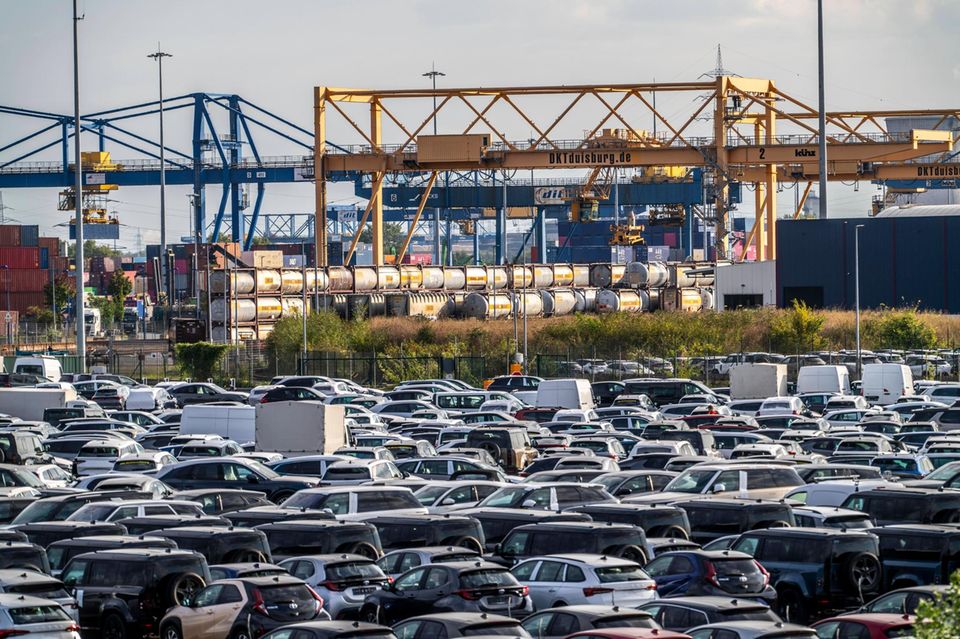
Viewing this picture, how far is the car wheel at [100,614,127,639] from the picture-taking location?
17.6m

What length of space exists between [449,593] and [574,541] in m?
2.73

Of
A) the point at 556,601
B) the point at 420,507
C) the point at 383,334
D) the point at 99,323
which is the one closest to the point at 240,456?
the point at 420,507

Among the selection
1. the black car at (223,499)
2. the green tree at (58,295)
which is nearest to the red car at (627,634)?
the black car at (223,499)

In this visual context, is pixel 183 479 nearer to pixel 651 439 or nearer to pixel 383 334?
pixel 651 439

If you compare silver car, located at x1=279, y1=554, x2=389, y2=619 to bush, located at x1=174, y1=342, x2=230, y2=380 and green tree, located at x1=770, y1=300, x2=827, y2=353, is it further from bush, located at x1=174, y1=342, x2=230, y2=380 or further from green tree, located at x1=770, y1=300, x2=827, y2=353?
bush, located at x1=174, y1=342, x2=230, y2=380

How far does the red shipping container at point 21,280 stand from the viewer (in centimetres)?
13488

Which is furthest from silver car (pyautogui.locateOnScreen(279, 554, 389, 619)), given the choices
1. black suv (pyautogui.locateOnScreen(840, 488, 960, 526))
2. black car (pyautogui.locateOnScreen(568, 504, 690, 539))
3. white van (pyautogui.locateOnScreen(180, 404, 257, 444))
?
white van (pyautogui.locateOnScreen(180, 404, 257, 444))

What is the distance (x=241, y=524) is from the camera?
2258 cm

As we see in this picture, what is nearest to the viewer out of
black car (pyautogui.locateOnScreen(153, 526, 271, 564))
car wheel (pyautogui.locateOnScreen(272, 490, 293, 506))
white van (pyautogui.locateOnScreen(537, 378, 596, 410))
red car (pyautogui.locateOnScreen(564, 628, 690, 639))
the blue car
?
red car (pyautogui.locateOnScreen(564, 628, 690, 639))

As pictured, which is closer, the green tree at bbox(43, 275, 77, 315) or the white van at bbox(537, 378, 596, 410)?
the white van at bbox(537, 378, 596, 410)

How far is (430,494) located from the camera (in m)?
25.5

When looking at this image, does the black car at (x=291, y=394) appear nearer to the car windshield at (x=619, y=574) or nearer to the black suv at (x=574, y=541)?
the black suv at (x=574, y=541)

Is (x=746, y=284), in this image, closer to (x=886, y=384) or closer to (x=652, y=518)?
(x=886, y=384)

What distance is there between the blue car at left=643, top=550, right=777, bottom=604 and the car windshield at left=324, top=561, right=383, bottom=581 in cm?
334
